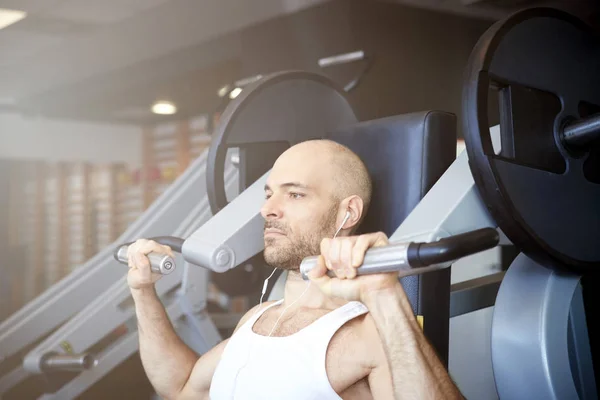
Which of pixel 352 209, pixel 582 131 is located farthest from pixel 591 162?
pixel 352 209

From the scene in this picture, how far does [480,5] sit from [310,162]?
92 centimetres

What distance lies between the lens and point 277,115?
1.60 metres

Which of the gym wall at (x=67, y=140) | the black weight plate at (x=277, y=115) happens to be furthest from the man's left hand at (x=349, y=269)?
the gym wall at (x=67, y=140)

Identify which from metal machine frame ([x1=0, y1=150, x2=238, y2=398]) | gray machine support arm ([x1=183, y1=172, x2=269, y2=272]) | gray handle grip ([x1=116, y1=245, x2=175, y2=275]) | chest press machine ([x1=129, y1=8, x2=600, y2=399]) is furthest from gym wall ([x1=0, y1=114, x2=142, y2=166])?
chest press machine ([x1=129, y1=8, x2=600, y2=399])

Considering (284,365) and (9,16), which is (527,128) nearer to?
(284,365)

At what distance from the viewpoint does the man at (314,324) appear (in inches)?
35.5

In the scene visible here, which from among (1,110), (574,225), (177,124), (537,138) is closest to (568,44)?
(537,138)

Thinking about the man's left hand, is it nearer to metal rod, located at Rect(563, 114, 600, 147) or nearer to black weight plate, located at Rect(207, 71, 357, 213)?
metal rod, located at Rect(563, 114, 600, 147)

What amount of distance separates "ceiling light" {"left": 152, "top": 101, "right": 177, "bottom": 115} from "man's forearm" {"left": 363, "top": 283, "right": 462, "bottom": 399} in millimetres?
1454

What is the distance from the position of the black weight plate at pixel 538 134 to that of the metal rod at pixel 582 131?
17 mm

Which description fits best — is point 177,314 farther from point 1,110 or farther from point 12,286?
point 1,110

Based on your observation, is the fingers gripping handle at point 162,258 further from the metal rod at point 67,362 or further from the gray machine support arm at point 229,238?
the metal rod at point 67,362

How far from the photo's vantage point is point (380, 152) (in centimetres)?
135

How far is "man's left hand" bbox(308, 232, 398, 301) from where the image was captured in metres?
0.85
